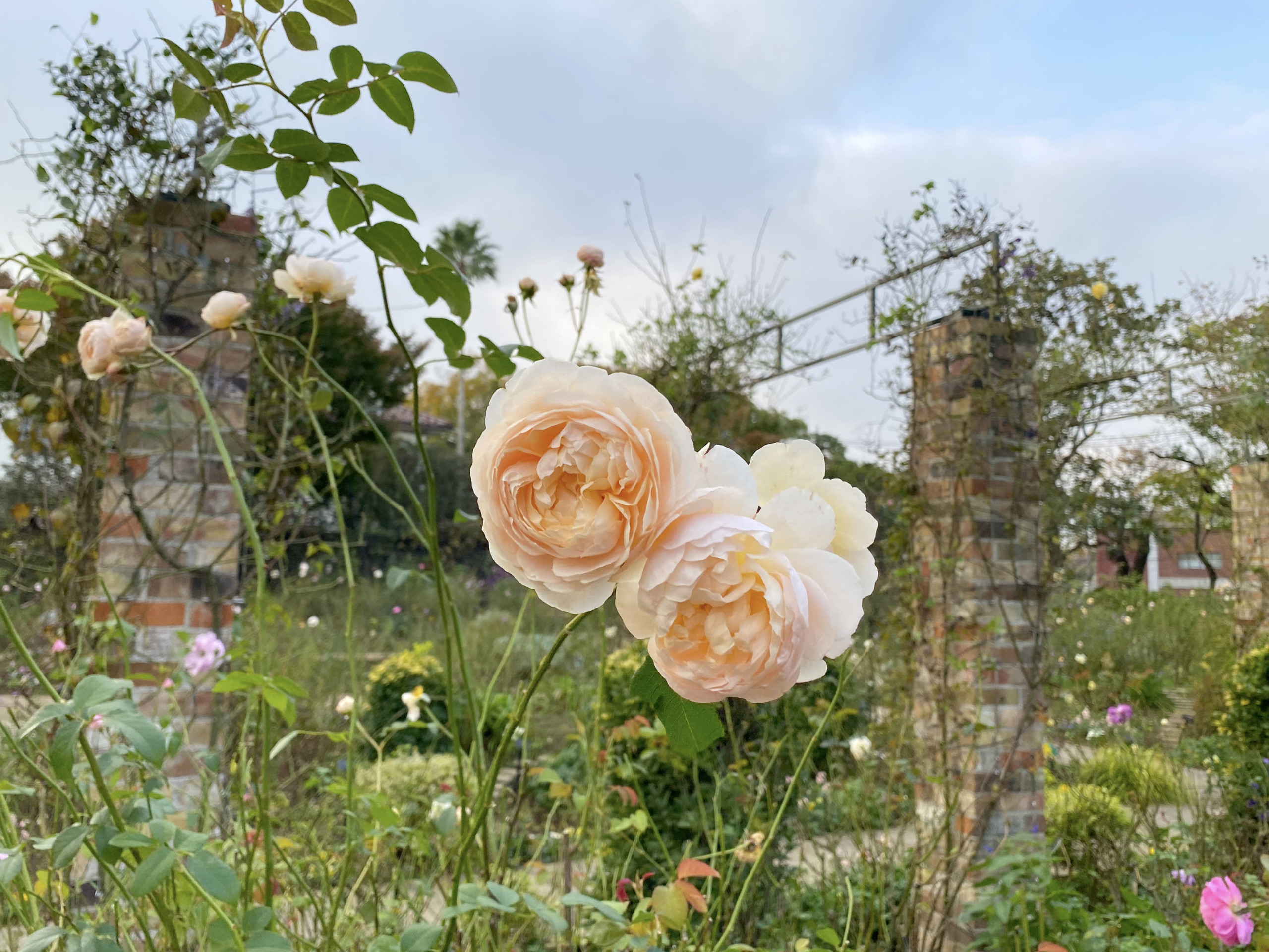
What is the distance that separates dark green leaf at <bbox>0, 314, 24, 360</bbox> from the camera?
0.64 m

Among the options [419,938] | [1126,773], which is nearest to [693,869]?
[419,938]

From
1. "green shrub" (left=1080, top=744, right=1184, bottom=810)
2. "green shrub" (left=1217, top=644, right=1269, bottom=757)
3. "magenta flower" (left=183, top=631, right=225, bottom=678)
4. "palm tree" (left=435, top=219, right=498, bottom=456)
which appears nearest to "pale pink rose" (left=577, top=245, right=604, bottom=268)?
"magenta flower" (left=183, top=631, right=225, bottom=678)

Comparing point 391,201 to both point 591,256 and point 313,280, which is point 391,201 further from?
point 591,256

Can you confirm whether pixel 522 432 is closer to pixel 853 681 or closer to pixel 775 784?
pixel 775 784

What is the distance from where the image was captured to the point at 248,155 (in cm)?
63

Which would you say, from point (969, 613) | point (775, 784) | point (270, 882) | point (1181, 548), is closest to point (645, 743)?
point (775, 784)

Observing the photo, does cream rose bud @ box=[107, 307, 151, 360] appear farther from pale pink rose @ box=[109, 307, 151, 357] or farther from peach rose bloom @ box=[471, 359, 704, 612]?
peach rose bloom @ box=[471, 359, 704, 612]

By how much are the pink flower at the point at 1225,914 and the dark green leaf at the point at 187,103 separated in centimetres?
152

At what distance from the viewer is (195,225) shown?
2443mm

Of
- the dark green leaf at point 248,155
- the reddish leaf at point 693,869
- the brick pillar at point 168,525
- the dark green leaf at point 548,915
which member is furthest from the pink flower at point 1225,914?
the brick pillar at point 168,525

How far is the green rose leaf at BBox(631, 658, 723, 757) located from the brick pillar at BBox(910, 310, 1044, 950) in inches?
84.2

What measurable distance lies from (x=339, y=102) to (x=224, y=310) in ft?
1.21

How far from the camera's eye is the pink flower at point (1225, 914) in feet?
3.75

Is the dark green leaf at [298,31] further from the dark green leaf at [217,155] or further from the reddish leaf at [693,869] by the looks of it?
the reddish leaf at [693,869]
